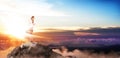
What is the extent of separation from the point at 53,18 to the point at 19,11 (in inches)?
16.2

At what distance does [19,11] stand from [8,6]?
5.6 inches

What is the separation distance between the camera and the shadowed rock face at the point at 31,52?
340 cm

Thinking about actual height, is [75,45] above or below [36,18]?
below

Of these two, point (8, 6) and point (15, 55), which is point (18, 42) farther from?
point (8, 6)

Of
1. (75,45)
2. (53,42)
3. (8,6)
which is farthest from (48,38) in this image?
(8,6)

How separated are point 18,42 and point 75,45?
0.68 metres

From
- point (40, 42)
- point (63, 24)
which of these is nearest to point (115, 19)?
point (63, 24)

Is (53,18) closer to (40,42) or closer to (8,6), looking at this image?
(40,42)

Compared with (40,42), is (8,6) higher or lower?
higher

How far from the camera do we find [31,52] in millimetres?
3406

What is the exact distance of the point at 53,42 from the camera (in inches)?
137

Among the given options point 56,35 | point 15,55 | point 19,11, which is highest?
point 19,11

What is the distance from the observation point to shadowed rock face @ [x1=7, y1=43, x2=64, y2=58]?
11.2 feet

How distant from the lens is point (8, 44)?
11.4 feet
